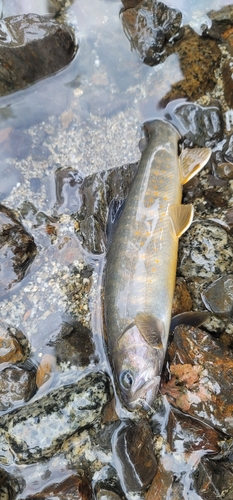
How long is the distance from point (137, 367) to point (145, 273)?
95cm

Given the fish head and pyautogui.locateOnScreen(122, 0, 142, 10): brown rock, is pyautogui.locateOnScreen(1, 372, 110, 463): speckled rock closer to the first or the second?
the fish head

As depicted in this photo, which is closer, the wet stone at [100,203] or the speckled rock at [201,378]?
the speckled rock at [201,378]

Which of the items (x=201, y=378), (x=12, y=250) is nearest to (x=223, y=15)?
(x=12, y=250)

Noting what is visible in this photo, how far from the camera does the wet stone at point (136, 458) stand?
12.3 ft

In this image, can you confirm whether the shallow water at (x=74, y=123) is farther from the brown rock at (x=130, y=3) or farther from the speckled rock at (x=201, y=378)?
the speckled rock at (x=201, y=378)

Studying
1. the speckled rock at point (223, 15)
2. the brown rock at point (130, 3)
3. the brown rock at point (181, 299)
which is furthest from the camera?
the brown rock at point (130, 3)

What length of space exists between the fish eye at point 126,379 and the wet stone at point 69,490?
0.99m

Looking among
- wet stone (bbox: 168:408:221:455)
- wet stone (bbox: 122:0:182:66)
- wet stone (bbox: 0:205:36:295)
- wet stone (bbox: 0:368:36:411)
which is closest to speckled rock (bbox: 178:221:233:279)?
wet stone (bbox: 168:408:221:455)

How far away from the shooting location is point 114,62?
492cm

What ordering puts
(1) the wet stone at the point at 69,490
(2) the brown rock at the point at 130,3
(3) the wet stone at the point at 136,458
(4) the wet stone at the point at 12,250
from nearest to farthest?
1. (1) the wet stone at the point at 69,490
2. (3) the wet stone at the point at 136,458
3. (4) the wet stone at the point at 12,250
4. (2) the brown rock at the point at 130,3

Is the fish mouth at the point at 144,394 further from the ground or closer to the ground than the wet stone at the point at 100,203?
closer to the ground

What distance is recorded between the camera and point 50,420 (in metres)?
3.80

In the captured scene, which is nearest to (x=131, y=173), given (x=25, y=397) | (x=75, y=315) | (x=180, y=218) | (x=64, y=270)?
(x=180, y=218)

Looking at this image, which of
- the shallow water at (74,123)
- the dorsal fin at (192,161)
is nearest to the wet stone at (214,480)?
the shallow water at (74,123)
